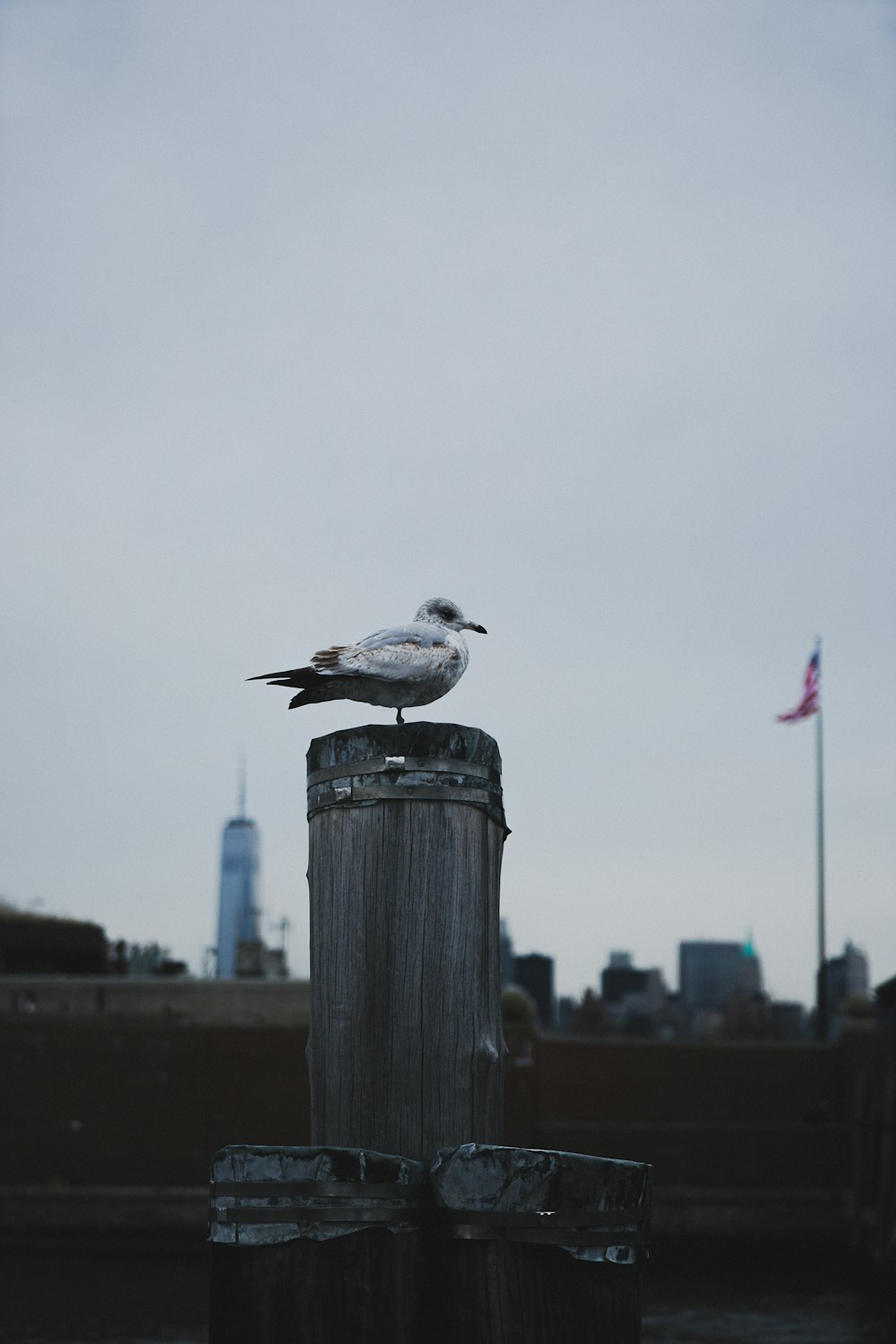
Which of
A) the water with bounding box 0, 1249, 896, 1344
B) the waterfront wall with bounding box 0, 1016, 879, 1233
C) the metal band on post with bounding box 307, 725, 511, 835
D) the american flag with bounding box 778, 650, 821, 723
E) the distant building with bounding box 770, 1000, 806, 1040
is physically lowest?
the distant building with bounding box 770, 1000, 806, 1040

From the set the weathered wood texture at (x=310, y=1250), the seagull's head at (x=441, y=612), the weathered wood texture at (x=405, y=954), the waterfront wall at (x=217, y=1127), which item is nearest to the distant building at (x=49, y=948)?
the waterfront wall at (x=217, y=1127)

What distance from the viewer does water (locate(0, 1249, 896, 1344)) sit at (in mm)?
13344

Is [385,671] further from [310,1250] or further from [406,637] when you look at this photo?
[310,1250]

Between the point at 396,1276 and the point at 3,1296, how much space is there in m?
15.1

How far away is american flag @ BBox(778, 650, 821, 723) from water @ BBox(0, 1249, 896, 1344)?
10.9 metres

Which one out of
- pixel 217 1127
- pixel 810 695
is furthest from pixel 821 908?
pixel 217 1127

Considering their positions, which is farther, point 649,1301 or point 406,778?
point 649,1301

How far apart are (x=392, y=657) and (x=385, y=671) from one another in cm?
5

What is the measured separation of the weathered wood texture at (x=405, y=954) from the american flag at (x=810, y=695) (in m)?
25.2

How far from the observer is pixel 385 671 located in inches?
142

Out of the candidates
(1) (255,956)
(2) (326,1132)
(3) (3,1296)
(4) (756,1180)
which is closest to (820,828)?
(4) (756,1180)

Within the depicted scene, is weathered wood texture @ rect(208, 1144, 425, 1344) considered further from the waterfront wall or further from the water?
the waterfront wall

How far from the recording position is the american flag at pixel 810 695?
2716cm

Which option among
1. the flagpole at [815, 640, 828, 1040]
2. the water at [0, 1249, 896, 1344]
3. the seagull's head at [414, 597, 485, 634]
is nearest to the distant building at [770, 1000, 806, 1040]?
the flagpole at [815, 640, 828, 1040]
